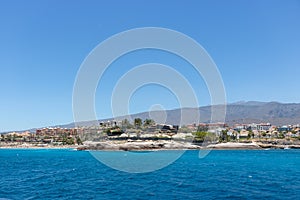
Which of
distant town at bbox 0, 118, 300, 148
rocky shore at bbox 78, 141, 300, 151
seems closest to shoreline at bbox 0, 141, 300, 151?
rocky shore at bbox 78, 141, 300, 151

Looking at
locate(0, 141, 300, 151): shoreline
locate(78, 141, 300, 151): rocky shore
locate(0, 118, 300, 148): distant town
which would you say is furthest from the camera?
locate(0, 118, 300, 148): distant town

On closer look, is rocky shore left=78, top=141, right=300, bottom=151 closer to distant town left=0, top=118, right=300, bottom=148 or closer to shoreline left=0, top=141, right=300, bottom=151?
shoreline left=0, top=141, right=300, bottom=151

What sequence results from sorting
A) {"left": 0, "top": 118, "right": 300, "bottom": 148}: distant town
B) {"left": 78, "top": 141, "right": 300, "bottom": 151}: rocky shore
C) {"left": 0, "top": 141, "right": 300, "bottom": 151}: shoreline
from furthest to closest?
{"left": 0, "top": 118, "right": 300, "bottom": 148}: distant town → {"left": 78, "top": 141, "right": 300, "bottom": 151}: rocky shore → {"left": 0, "top": 141, "right": 300, "bottom": 151}: shoreline

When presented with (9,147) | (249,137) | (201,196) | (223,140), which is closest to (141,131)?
(223,140)

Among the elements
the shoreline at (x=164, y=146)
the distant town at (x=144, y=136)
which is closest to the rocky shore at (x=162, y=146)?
the shoreline at (x=164, y=146)

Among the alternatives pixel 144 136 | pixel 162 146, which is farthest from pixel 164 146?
pixel 144 136

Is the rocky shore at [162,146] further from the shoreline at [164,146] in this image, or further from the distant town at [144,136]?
the distant town at [144,136]

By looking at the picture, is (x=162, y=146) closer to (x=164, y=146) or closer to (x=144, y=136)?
(x=164, y=146)

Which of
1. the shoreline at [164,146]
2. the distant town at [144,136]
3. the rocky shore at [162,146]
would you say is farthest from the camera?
the distant town at [144,136]

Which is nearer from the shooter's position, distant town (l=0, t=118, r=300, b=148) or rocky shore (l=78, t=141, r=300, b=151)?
rocky shore (l=78, t=141, r=300, b=151)

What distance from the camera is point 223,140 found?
128 m

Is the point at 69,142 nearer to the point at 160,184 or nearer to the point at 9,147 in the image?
the point at 9,147

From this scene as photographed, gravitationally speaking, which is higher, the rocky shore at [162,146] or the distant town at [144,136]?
the distant town at [144,136]

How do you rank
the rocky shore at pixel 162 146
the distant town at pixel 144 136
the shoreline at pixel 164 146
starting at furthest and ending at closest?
1. the distant town at pixel 144 136
2. the rocky shore at pixel 162 146
3. the shoreline at pixel 164 146
